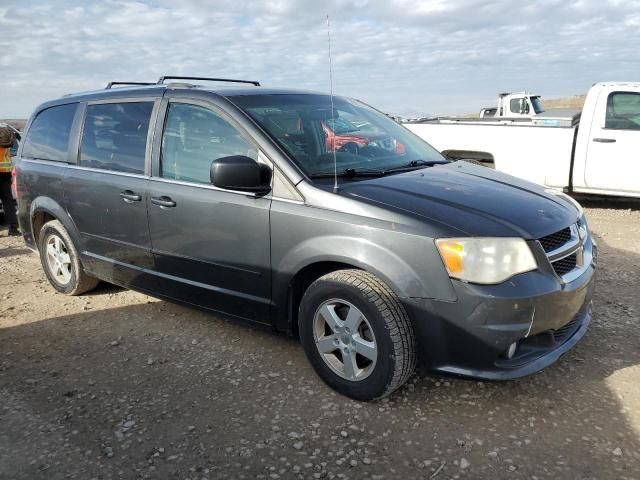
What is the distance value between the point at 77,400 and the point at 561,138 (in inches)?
298

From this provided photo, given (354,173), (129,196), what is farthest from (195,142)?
(354,173)

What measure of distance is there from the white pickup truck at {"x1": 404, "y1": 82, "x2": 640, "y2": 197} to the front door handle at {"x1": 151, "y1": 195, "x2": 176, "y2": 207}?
5366mm

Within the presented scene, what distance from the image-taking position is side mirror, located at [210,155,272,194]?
320cm

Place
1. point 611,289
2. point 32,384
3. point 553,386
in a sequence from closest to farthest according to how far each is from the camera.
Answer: point 553,386, point 32,384, point 611,289

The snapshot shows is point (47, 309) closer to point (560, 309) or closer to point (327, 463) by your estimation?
point (327, 463)

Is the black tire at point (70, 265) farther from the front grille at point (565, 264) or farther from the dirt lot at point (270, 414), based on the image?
the front grille at point (565, 264)

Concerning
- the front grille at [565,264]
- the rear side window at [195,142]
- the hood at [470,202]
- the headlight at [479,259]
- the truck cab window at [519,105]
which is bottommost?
the front grille at [565,264]

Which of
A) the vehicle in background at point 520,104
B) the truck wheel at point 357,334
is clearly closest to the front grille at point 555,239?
the truck wheel at point 357,334

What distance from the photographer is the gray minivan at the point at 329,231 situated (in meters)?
2.81

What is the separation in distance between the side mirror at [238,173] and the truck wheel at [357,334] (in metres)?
0.70

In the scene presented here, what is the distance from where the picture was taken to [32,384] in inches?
140

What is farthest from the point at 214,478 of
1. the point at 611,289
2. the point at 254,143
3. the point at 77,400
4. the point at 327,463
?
the point at 611,289

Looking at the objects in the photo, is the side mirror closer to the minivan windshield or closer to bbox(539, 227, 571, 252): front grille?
the minivan windshield

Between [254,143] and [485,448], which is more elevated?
[254,143]
